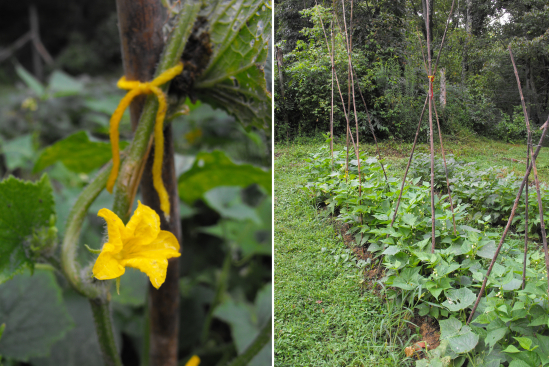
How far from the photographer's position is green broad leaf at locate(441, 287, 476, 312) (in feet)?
2.88

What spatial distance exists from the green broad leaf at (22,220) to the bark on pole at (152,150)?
0.49 ft

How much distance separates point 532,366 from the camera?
2.38 ft

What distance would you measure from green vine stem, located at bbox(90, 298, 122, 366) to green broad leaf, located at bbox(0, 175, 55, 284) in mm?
118

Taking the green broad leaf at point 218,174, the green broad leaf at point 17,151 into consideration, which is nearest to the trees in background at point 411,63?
the green broad leaf at point 218,174

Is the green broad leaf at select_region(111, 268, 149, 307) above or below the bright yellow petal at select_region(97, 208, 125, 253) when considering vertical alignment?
below

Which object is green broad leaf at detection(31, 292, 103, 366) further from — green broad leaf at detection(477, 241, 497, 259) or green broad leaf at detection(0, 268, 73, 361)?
green broad leaf at detection(477, 241, 497, 259)

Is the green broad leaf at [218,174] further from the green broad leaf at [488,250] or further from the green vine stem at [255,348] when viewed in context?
the green broad leaf at [488,250]

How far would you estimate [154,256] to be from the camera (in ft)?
1.38

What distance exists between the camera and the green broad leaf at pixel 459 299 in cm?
88

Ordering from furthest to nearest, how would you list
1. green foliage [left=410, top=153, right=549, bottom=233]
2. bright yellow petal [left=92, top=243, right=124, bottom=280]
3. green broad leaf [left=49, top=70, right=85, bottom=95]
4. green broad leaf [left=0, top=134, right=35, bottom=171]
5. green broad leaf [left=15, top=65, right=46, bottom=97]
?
green broad leaf [left=15, top=65, right=46, bottom=97]
green broad leaf [left=49, top=70, right=85, bottom=95]
green broad leaf [left=0, top=134, right=35, bottom=171]
green foliage [left=410, top=153, right=549, bottom=233]
bright yellow petal [left=92, top=243, right=124, bottom=280]

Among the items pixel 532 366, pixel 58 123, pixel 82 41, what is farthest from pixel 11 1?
pixel 532 366

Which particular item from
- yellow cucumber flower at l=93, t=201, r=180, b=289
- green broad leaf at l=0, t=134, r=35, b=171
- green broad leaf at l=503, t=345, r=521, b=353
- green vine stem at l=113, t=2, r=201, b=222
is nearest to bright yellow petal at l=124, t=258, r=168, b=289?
yellow cucumber flower at l=93, t=201, r=180, b=289

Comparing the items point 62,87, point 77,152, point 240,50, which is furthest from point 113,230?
point 62,87

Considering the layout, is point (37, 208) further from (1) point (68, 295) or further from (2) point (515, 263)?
(2) point (515, 263)
